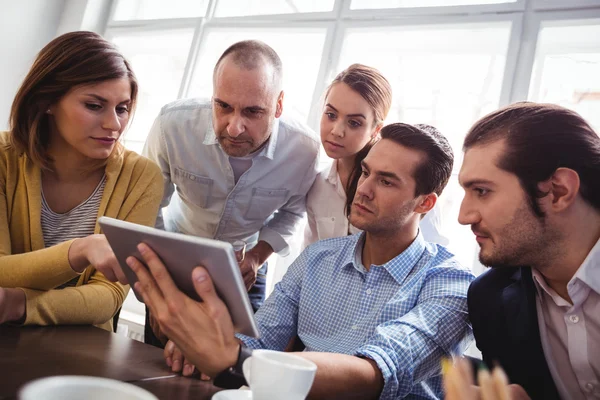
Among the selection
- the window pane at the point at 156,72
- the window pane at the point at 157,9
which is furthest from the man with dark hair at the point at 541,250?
the window pane at the point at 157,9

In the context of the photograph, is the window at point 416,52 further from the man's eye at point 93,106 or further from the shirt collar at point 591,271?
the shirt collar at point 591,271

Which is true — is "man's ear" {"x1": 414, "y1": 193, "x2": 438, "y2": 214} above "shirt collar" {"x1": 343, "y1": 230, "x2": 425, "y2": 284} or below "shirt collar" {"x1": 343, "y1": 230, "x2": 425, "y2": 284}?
above

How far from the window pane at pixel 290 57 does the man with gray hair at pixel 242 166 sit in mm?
1694

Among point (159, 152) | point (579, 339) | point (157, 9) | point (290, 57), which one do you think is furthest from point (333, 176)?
point (157, 9)

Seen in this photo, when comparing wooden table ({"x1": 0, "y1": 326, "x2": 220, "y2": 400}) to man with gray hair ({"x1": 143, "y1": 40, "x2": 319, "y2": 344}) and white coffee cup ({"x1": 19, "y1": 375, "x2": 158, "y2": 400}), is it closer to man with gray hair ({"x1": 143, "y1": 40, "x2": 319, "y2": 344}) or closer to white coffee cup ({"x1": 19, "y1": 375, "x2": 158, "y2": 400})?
white coffee cup ({"x1": 19, "y1": 375, "x2": 158, "y2": 400})

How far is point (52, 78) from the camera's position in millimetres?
1745

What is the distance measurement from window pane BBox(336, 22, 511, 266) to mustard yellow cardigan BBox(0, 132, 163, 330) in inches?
80.5

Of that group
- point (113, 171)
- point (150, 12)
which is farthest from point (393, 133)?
point (150, 12)

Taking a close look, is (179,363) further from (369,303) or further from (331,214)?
(331,214)

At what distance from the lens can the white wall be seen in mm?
5363

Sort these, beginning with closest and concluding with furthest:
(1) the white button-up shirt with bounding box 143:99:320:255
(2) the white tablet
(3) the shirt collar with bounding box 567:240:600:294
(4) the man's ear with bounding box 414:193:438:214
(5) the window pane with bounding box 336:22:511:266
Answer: (2) the white tablet, (3) the shirt collar with bounding box 567:240:600:294, (4) the man's ear with bounding box 414:193:438:214, (1) the white button-up shirt with bounding box 143:99:320:255, (5) the window pane with bounding box 336:22:511:266

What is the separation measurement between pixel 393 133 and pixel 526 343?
94 cm

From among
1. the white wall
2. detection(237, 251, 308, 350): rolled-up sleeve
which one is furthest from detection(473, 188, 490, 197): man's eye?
the white wall

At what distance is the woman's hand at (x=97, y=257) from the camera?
1.27 metres
